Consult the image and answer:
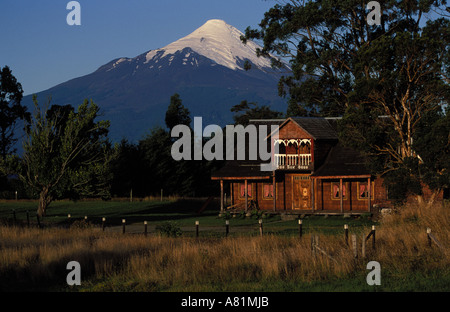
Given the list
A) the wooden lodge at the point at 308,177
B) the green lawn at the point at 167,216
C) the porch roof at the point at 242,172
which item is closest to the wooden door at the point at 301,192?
the wooden lodge at the point at 308,177

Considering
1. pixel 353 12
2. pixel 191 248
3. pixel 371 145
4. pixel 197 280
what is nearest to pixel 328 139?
pixel 371 145

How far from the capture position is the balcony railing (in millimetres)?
49844

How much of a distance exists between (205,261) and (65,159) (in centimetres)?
2816

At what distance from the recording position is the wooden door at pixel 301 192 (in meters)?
50.5

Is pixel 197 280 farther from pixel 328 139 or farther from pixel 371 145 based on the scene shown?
pixel 328 139

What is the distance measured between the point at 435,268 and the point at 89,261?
10676 mm

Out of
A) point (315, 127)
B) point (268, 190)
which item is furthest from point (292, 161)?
point (268, 190)

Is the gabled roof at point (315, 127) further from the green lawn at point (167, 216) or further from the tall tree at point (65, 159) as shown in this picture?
the tall tree at point (65, 159)

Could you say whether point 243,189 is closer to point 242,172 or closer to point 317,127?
point 242,172

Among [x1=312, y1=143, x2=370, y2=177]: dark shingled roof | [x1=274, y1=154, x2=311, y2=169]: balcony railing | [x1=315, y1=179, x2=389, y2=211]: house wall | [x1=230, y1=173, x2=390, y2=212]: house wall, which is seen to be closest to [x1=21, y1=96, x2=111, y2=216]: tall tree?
[x1=230, y1=173, x2=390, y2=212]: house wall

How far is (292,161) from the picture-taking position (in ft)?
165

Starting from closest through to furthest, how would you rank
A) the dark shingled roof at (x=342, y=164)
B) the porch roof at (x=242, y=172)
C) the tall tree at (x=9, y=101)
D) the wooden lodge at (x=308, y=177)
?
1. the dark shingled roof at (x=342, y=164)
2. the wooden lodge at (x=308, y=177)
3. the porch roof at (x=242, y=172)
4. the tall tree at (x=9, y=101)

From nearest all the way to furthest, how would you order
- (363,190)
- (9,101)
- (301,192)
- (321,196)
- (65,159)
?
(65,159) → (363,190) → (321,196) → (301,192) → (9,101)

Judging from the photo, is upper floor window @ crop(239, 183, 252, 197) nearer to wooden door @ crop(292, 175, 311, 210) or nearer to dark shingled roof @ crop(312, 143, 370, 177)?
wooden door @ crop(292, 175, 311, 210)
